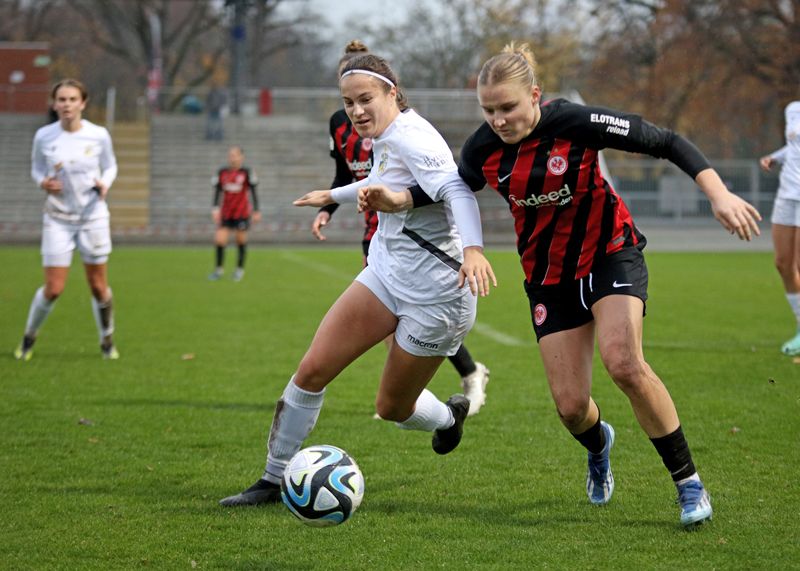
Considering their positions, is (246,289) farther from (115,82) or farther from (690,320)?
(115,82)

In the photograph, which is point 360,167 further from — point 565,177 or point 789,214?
point 789,214

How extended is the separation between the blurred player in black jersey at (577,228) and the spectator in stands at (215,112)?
32.5 metres

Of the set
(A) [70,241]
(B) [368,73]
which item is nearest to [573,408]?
(B) [368,73]

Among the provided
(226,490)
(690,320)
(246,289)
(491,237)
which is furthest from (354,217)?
(226,490)

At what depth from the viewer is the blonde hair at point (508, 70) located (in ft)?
15.4

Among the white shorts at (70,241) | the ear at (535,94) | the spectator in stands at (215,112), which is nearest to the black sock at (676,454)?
the ear at (535,94)

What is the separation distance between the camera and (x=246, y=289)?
57.7ft

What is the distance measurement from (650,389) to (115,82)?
5563 centimetres

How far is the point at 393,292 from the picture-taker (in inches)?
207

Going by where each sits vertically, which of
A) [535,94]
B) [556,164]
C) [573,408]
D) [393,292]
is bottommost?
[573,408]

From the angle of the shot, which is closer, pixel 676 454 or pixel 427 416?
pixel 676 454

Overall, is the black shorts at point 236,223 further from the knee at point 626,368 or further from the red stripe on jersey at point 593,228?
the knee at point 626,368

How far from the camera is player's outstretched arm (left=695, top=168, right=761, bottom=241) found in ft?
14.5

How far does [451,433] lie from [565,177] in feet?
5.49
